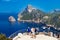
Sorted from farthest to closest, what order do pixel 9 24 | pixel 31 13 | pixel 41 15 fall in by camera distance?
1. pixel 41 15
2. pixel 31 13
3. pixel 9 24

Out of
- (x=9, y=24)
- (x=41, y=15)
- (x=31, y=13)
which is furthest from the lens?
(x=41, y=15)

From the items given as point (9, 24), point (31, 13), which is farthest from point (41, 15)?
point (9, 24)

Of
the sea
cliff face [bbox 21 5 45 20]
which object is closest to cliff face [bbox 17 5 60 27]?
cliff face [bbox 21 5 45 20]

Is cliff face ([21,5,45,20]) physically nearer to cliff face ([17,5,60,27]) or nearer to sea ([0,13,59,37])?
cliff face ([17,5,60,27])

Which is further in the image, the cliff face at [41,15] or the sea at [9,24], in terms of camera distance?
the cliff face at [41,15]

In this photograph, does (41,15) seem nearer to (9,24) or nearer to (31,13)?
(31,13)

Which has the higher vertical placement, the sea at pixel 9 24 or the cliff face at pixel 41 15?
the cliff face at pixel 41 15

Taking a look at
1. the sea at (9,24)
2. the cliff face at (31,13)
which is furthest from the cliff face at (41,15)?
the sea at (9,24)

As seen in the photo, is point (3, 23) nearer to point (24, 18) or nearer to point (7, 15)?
point (7, 15)

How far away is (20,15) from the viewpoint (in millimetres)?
14258

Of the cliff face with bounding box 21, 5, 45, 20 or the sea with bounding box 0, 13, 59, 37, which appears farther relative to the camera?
the cliff face with bounding box 21, 5, 45, 20

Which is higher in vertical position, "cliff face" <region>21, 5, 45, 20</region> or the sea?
"cliff face" <region>21, 5, 45, 20</region>

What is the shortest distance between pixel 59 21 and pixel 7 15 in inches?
114

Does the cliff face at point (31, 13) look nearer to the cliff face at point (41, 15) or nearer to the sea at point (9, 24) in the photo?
the cliff face at point (41, 15)
